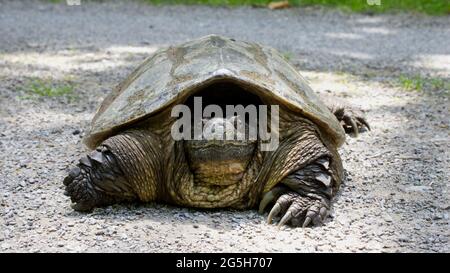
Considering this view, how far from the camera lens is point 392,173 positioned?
3.96 metres

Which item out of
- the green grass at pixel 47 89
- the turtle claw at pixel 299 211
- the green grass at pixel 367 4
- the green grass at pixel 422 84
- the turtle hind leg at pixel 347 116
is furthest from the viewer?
the green grass at pixel 367 4

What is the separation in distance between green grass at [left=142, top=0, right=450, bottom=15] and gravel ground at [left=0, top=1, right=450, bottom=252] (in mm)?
441

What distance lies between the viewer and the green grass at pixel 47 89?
570 cm

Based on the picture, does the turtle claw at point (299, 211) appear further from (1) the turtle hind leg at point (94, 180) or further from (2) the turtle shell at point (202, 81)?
(1) the turtle hind leg at point (94, 180)

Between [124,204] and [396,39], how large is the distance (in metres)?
5.84

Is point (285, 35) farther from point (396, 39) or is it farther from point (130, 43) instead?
point (130, 43)

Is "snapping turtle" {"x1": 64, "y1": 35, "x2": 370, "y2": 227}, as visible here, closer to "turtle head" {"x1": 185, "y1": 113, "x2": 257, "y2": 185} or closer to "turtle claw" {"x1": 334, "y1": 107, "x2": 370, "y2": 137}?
"turtle head" {"x1": 185, "y1": 113, "x2": 257, "y2": 185}

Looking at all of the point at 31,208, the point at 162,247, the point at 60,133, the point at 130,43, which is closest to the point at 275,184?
the point at 162,247

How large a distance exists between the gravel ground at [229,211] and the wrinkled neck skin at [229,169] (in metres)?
0.08

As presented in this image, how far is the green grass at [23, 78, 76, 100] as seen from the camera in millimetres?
5703

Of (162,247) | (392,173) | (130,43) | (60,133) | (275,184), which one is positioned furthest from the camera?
(130,43)

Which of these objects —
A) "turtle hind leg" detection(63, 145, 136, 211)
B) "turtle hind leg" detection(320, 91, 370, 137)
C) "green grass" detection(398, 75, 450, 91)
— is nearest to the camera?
"turtle hind leg" detection(63, 145, 136, 211)

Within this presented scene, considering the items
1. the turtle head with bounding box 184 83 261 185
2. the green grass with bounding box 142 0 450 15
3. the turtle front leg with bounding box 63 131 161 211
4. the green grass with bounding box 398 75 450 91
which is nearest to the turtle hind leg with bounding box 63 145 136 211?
the turtle front leg with bounding box 63 131 161 211

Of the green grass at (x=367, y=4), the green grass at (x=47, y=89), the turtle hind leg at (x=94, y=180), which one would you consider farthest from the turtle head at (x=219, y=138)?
the green grass at (x=367, y=4)
